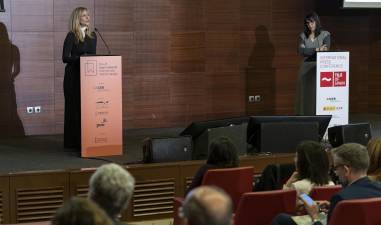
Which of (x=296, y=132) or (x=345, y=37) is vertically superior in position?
(x=345, y=37)

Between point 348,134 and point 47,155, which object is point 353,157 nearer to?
point 348,134

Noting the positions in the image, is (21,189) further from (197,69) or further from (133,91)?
(197,69)

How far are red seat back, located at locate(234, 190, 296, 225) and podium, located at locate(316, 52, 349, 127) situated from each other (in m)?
3.61

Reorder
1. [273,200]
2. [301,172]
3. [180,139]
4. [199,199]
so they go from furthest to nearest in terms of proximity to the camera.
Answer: [180,139] → [301,172] → [273,200] → [199,199]

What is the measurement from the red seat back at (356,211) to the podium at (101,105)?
3.66 m

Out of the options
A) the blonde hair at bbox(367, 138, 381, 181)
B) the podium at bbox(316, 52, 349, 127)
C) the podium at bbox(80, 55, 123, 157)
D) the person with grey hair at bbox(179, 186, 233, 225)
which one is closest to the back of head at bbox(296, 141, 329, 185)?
the blonde hair at bbox(367, 138, 381, 181)

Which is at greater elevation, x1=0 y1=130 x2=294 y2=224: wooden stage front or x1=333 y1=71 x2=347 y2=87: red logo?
x1=333 y1=71 x2=347 y2=87: red logo

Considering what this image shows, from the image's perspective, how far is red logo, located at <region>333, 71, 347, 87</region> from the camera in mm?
7172

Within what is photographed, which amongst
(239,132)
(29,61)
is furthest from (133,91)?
(239,132)

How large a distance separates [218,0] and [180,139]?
3.67 metres

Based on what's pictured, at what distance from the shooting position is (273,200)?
3.59 m

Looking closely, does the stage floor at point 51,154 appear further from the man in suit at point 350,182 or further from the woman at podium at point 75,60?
the man in suit at point 350,182

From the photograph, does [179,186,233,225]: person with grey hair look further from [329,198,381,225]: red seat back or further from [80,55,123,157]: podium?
[80,55,123,157]: podium

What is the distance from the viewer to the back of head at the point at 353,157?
3.45m
